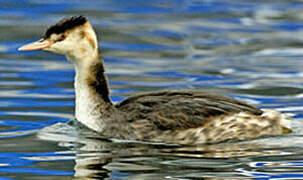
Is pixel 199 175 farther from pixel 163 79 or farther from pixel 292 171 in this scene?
pixel 163 79

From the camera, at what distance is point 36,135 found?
427 inches

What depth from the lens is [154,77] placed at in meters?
14.5

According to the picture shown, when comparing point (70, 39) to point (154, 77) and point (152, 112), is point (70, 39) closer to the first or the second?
point (152, 112)

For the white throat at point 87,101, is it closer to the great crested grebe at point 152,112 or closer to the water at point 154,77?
the great crested grebe at point 152,112

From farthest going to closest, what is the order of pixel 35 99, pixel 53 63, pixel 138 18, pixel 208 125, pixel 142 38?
pixel 138 18, pixel 142 38, pixel 53 63, pixel 35 99, pixel 208 125

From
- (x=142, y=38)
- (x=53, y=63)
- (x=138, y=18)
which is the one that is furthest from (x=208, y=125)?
(x=138, y=18)

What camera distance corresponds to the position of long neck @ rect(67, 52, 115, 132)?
34.9ft

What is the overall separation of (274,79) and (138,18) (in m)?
5.49

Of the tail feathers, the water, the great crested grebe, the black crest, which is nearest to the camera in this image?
the water

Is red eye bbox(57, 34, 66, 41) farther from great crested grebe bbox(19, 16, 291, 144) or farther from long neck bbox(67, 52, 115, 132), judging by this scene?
long neck bbox(67, 52, 115, 132)

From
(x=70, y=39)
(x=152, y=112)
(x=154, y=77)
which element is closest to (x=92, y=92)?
(x=70, y=39)

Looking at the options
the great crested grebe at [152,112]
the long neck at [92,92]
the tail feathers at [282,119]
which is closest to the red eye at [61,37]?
the great crested grebe at [152,112]

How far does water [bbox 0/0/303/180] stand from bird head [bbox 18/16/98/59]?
808 millimetres

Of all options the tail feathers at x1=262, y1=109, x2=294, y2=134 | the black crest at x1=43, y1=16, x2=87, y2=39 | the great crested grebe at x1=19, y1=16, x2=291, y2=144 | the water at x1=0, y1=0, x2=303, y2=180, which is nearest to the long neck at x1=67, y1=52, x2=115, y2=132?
the great crested grebe at x1=19, y1=16, x2=291, y2=144
